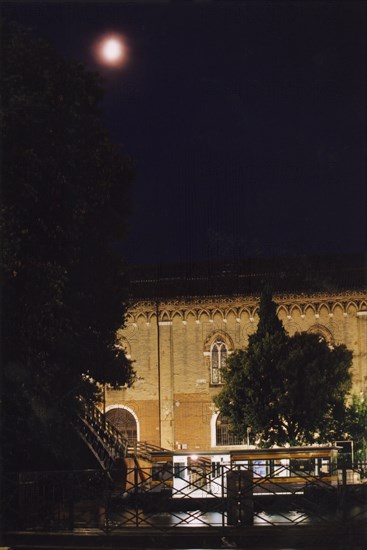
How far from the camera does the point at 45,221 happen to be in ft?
43.9

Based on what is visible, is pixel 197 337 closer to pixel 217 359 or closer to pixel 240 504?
pixel 217 359

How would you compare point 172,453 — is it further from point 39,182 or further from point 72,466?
point 39,182

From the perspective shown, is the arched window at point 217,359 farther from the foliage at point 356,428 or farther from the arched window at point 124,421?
the foliage at point 356,428

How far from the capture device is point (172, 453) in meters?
20.5

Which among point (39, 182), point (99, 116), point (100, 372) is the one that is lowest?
point (100, 372)

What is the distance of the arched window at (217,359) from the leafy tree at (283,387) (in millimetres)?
2406

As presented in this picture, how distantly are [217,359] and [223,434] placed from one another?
240 centimetres

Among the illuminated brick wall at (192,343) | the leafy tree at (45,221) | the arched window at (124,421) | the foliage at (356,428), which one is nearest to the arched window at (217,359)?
the illuminated brick wall at (192,343)

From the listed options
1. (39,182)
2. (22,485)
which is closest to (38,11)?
(39,182)

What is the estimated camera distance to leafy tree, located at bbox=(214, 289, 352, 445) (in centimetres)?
2419

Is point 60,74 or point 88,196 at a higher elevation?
point 60,74

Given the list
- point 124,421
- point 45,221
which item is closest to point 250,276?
point 124,421

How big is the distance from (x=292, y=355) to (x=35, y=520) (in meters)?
13.3

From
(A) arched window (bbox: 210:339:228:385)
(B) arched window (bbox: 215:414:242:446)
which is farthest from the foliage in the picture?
(A) arched window (bbox: 210:339:228:385)
